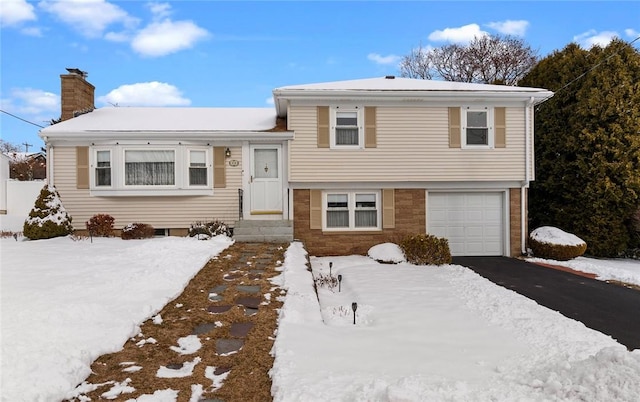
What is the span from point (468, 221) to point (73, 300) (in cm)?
1053

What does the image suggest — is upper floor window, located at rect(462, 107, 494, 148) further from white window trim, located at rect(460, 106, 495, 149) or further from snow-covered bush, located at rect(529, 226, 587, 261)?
snow-covered bush, located at rect(529, 226, 587, 261)

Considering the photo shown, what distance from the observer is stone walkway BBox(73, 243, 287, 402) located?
3.03 meters

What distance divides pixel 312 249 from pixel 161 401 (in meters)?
8.52

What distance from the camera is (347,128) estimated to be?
1133cm

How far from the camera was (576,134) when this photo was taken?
12094 mm

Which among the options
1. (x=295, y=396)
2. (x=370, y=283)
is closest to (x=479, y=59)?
(x=370, y=283)

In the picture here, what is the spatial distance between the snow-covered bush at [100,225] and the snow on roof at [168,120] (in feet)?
8.59

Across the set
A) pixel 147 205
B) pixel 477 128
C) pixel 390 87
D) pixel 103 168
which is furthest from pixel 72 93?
pixel 477 128

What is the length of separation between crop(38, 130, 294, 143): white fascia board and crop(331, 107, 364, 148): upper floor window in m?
1.33

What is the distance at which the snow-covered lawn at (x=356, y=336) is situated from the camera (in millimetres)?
2988

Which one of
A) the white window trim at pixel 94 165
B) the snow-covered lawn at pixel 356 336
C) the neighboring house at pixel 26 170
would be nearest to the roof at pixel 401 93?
the snow-covered lawn at pixel 356 336

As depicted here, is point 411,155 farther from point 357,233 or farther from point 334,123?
point 357,233

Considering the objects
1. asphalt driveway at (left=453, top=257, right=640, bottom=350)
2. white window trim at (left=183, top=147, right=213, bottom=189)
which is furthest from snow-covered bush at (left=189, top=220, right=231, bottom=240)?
asphalt driveway at (left=453, top=257, right=640, bottom=350)

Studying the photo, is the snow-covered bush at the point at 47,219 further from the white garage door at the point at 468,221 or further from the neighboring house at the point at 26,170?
the neighboring house at the point at 26,170
